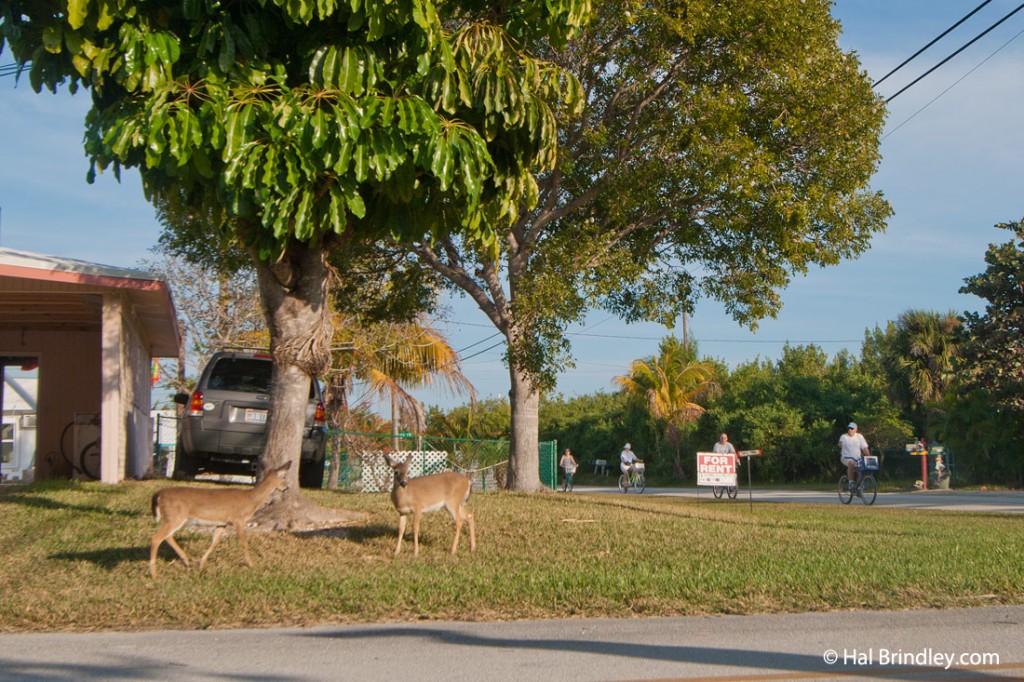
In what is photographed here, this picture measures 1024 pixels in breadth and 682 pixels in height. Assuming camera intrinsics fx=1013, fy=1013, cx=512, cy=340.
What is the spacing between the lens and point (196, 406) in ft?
49.1

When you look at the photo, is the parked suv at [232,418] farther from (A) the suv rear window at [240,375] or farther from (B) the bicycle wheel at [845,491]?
(B) the bicycle wheel at [845,491]

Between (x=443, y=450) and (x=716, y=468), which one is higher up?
(x=443, y=450)

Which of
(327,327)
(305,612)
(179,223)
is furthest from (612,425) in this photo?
(305,612)

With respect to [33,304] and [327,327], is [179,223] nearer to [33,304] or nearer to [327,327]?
[33,304]

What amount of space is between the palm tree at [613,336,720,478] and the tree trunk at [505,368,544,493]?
26.7 m

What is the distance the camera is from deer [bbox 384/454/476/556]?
883 centimetres

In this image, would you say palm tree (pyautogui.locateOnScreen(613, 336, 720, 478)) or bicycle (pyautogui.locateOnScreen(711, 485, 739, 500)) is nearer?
bicycle (pyautogui.locateOnScreen(711, 485, 739, 500))

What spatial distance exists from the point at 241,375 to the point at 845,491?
12.5 m

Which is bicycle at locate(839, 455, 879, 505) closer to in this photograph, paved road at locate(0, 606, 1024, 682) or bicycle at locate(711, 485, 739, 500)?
bicycle at locate(711, 485, 739, 500)

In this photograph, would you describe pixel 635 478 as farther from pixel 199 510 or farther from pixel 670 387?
pixel 199 510

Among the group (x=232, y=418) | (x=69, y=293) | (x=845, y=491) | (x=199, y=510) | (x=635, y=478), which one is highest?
(x=69, y=293)

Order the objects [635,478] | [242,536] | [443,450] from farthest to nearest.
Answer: [635,478], [443,450], [242,536]

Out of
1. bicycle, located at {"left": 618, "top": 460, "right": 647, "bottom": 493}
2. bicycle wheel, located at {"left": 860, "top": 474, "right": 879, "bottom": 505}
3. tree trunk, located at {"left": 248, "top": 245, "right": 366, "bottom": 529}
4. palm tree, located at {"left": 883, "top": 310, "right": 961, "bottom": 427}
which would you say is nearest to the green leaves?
tree trunk, located at {"left": 248, "top": 245, "right": 366, "bottom": 529}

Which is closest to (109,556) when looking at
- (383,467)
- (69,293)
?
(69,293)
